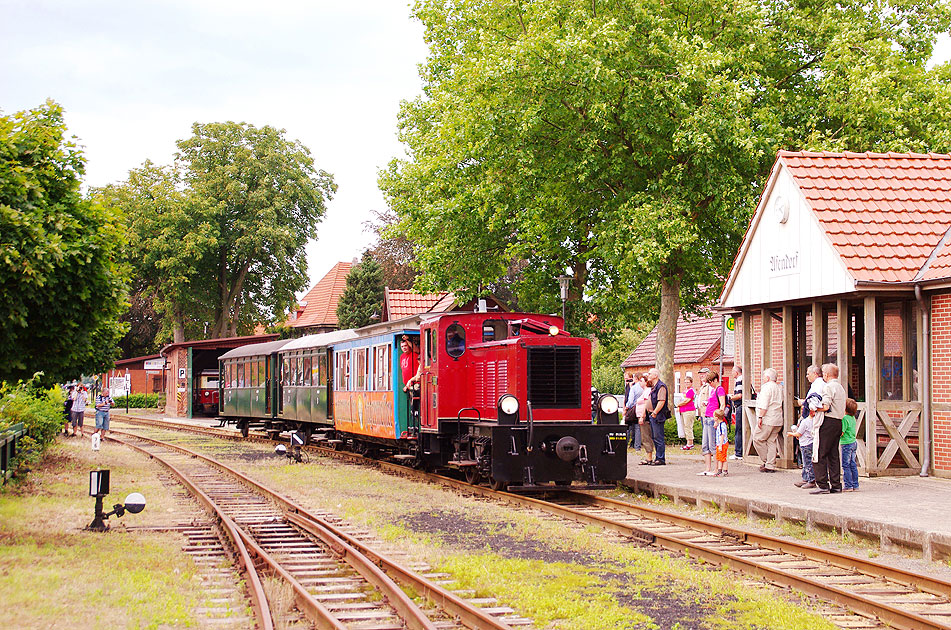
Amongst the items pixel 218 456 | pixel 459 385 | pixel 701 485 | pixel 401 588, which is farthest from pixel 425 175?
pixel 401 588

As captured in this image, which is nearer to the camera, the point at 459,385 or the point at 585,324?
the point at 459,385

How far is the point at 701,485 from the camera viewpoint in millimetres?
14227

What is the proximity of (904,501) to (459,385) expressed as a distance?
6905 millimetres

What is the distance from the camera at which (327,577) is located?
9125mm

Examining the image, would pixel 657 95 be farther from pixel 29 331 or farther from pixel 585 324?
pixel 29 331

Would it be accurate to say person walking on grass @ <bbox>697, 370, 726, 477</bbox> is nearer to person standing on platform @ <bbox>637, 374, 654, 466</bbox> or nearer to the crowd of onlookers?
the crowd of onlookers

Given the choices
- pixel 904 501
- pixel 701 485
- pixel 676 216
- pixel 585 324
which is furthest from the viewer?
pixel 585 324

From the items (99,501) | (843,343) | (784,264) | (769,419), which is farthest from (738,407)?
(99,501)

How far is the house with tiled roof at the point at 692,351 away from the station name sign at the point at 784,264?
75.7 feet

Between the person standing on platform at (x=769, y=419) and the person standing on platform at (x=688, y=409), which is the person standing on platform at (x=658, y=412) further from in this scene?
the person standing on platform at (x=688, y=409)

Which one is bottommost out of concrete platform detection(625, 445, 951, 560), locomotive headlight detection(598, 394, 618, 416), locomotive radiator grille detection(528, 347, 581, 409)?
concrete platform detection(625, 445, 951, 560)

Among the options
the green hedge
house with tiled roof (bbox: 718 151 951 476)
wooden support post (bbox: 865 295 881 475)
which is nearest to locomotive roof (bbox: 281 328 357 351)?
house with tiled roof (bbox: 718 151 951 476)

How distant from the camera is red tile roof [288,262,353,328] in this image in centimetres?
6601

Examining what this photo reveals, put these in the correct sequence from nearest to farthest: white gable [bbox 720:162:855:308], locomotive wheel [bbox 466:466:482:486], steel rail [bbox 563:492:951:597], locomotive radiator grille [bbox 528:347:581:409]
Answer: steel rail [bbox 563:492:951:597]
locomotive radiator grille [bbox 528:347:581:409]
white gable [bbox 720:162:855:308]
locomotive wheel [bbox 466:466:482:486]
